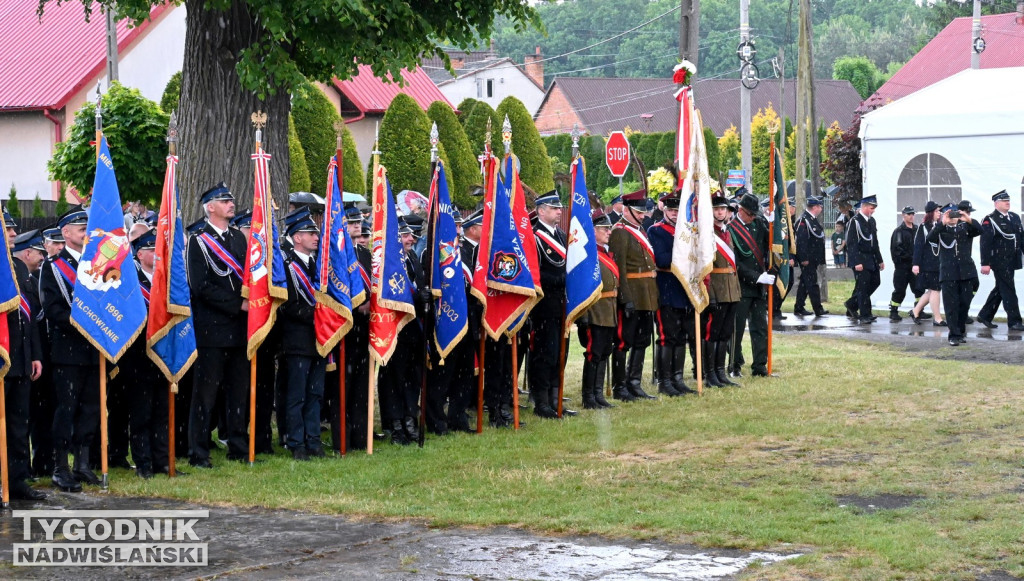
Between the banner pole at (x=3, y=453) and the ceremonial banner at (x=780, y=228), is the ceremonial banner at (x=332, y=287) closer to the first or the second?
the banner pole at (x=3, y=453)

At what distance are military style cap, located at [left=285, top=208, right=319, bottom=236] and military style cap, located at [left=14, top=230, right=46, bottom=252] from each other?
184 cm

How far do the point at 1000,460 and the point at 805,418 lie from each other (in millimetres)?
2251

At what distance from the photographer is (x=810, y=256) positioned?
71.4 ft

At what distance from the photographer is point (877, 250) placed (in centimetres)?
2142

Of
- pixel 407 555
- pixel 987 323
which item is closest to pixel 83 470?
pixel 407 555

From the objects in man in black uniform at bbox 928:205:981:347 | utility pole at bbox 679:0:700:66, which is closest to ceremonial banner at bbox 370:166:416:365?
man in black uniform at bbox 928:205:981:347

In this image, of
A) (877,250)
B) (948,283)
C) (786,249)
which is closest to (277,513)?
(786,249)

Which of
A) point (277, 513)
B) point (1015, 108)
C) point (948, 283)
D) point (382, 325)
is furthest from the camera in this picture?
point (1015, 108)

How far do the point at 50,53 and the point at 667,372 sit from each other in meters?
25.1

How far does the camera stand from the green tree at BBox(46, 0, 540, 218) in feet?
37.1

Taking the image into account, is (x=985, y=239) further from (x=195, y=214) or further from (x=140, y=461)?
(x=140, y=461)

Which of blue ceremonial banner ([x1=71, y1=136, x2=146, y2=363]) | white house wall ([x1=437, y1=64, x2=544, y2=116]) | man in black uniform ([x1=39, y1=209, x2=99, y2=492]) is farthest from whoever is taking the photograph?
white house wall ([x1=437, y1=64, x2=544, y2=116])

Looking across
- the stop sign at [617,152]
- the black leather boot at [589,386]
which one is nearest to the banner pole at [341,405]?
the black leather boot at [589,386]

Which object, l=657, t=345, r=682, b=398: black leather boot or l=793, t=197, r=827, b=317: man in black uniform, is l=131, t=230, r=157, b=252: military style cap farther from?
l=793, t=197, r=827, b=317: man in black uniform
